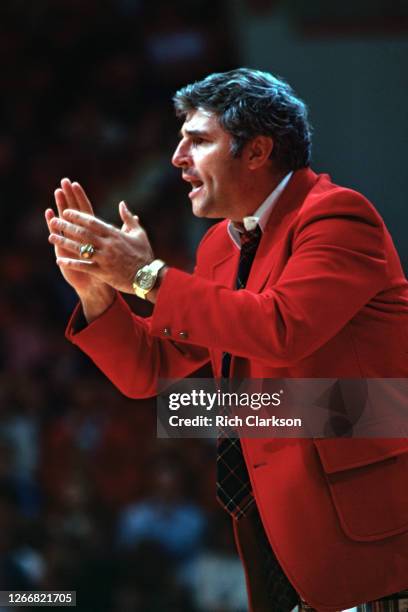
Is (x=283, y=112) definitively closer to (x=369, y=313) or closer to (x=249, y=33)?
(x=369, y=313)

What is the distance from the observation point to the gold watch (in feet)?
5.12

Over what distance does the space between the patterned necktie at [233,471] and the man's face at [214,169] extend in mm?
81

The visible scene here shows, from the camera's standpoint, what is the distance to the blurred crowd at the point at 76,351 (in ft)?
10.3

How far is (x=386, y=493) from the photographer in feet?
5.37

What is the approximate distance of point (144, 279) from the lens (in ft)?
5.14

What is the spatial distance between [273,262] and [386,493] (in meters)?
0.42

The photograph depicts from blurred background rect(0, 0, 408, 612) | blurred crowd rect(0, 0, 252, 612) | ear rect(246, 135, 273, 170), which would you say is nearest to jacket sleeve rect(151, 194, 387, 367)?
ear rect(246, 135, 273, 170)

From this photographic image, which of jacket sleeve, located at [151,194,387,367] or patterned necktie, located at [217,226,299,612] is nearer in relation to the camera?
jacket sleeve, located at [151,194,387,367]

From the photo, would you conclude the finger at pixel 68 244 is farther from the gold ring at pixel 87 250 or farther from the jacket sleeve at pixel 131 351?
the jacket sleeve at pixel 131 351

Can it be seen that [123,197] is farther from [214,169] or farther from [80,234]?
[80,234]

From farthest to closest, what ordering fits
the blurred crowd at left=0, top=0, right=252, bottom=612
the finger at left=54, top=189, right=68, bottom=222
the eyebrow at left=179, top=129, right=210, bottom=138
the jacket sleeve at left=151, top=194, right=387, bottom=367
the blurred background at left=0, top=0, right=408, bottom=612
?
the blurred crowd at left=0, top=0, right=252, bottom=612, the blurred background at left=0, top=0, right=408, bottom=612, the eyebrow at left=179, top=129, right=210, bottom=138, the finger at left=54, top=189, right=68, bottom=222, the jacket sleeve at left=151, top=194, right=387, bottom=367

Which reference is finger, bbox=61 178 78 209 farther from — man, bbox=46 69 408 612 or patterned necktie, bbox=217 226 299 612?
patterned necktie, bbox=217 226 299 612

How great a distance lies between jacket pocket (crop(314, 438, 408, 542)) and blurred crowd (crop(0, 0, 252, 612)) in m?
1.34

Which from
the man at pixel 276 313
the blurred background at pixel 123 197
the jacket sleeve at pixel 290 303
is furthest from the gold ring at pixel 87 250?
the blurred background at pixel 123 197
